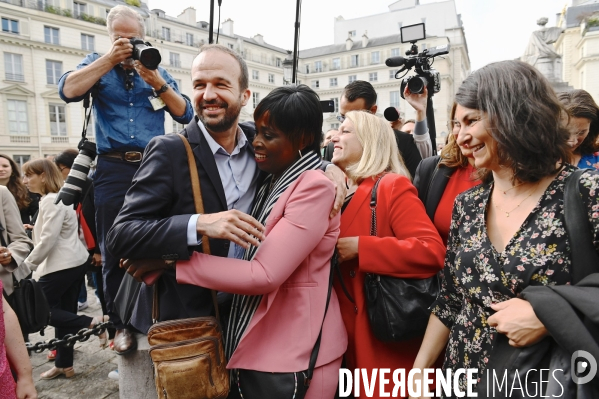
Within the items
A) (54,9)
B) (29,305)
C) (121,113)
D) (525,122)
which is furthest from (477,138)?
(54,9)

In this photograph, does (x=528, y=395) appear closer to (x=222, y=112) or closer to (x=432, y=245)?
(x=432, y=245)

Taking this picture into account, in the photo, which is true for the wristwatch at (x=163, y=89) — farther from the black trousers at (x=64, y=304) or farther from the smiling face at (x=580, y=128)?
the smiling face at (x=580, y=128)

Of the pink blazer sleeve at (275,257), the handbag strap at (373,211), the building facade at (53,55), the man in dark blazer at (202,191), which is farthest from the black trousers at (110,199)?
the building facade at (53,55)

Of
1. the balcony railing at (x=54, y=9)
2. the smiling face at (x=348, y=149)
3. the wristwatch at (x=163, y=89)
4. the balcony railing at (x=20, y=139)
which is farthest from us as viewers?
the balcony railing at (x=54, y=9)

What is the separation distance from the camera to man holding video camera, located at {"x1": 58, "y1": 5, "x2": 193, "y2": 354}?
109 inches

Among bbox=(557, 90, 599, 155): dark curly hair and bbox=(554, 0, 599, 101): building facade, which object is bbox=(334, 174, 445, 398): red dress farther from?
bbox=(554, 0, 599, 101): building facade

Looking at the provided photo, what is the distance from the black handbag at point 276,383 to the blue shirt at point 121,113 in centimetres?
204

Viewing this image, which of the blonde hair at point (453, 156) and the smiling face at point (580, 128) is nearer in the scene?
the blonde hair at point (453, 156)

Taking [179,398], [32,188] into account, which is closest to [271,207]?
[179,398]

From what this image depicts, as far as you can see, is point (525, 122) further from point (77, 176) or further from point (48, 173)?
point (48, 173)

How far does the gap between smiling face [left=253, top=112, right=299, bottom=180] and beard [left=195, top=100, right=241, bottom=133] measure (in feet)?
0.71

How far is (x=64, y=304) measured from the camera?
481 cm

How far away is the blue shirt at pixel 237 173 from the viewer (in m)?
2.03

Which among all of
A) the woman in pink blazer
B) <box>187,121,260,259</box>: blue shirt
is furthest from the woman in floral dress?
<box>187,121,260,259</box>: blue shirt
